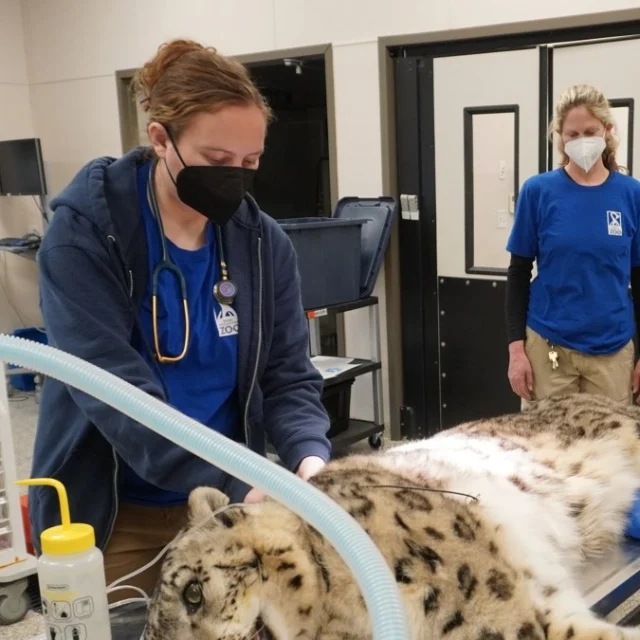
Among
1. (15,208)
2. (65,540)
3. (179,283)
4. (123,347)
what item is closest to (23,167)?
(15,208)

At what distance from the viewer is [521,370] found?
2.95 m

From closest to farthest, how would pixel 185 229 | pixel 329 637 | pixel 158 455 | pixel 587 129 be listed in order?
pixel 329 637 < pixel 158 455 < pixel 185 229 < pixel 587 129

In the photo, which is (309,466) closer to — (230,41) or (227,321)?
(227,321)

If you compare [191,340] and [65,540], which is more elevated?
[191,340]

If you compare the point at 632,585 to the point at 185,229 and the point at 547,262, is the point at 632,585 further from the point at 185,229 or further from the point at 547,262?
the point at 547,262

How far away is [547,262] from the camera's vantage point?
289cm

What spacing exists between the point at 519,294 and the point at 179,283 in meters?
1.74

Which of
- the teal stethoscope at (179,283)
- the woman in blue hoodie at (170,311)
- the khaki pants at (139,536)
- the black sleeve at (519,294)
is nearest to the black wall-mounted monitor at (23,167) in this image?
the black sleeve at (519,294)

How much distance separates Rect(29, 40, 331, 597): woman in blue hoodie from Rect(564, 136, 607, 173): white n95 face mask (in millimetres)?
1455

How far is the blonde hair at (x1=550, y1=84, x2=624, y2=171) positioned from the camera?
2.80 m

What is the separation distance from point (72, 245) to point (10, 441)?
1286 millimetres

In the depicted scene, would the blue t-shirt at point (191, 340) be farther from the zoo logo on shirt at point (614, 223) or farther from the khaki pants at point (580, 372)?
the zoo logo on shirt at point (614, 223)

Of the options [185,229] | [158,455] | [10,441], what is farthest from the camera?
[10,441]

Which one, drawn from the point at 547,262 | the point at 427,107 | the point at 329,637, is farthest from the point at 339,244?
the point at 329,637
